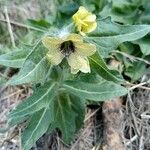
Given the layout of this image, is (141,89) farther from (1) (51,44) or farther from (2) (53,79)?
(1) (51,44)

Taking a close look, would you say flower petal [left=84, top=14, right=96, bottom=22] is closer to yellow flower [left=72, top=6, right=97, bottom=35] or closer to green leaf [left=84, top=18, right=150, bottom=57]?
yellow flower [left=72, top=6, right=97, bottom=35]

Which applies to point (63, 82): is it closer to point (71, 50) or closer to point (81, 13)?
point (71, 50)

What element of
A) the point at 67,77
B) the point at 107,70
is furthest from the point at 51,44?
the point at 67,77

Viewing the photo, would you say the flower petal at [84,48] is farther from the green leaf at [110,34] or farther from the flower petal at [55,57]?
the green leaf at [110,34]

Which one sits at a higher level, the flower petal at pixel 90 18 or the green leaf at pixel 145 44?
the flower petal at pixel 90 18

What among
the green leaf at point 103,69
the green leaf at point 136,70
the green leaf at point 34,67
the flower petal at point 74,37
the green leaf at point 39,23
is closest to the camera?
the flower petal at point 74,37

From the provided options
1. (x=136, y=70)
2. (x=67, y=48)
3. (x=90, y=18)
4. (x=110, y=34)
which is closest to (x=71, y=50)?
(x=67, y=48)

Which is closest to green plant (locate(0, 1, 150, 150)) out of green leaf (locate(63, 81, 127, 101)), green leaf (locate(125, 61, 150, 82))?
green leaf (locate(63, 81, 127, 101))

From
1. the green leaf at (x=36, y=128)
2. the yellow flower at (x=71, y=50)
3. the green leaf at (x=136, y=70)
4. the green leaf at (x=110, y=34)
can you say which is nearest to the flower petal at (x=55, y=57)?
the yellow flower at (x=71, y=50)
